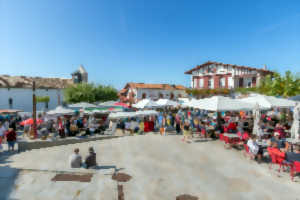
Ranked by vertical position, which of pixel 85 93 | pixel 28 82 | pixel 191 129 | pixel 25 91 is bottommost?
pixel 191 129

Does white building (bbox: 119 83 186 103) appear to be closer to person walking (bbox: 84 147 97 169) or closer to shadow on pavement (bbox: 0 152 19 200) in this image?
person walking (bbox: 84 147 97 169)

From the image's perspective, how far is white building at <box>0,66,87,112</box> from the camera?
126ft

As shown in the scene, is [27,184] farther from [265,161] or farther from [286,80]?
[286,80]

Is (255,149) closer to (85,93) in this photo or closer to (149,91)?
(85,93)

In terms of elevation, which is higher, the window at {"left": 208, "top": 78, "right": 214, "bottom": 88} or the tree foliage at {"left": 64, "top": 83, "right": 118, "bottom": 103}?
the window at {"left": 208, "top": 78, "right": 214, "bottom": 88}

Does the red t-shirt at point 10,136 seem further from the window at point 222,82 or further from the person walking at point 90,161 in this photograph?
the window at point 222,82

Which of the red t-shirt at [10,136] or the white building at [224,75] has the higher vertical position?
the white building at [224,75]

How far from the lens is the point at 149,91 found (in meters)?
46.2

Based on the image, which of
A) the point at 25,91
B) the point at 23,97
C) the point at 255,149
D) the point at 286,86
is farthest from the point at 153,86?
the point at 255,149

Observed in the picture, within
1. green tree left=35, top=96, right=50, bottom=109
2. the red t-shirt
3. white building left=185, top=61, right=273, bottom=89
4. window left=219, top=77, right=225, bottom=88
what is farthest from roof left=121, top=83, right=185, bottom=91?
the red t-shirt

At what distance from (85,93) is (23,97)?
1889 centimetres

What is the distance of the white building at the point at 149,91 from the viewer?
4550 cm

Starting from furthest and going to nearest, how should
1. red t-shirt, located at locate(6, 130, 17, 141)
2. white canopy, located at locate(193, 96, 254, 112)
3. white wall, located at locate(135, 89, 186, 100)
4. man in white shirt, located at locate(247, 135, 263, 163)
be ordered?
1. white wall, located at locate(135, 89, 186, 100)
2. red t-shirt, located at locate(6, 130, 17, 141)
3. white canopy, located at locate(193, 96, 254, 112)
4. man in white shirt, located at locate(247, 135, 263, 163)

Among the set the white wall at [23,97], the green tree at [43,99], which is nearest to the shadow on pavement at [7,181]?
the green tree at [43,99]
